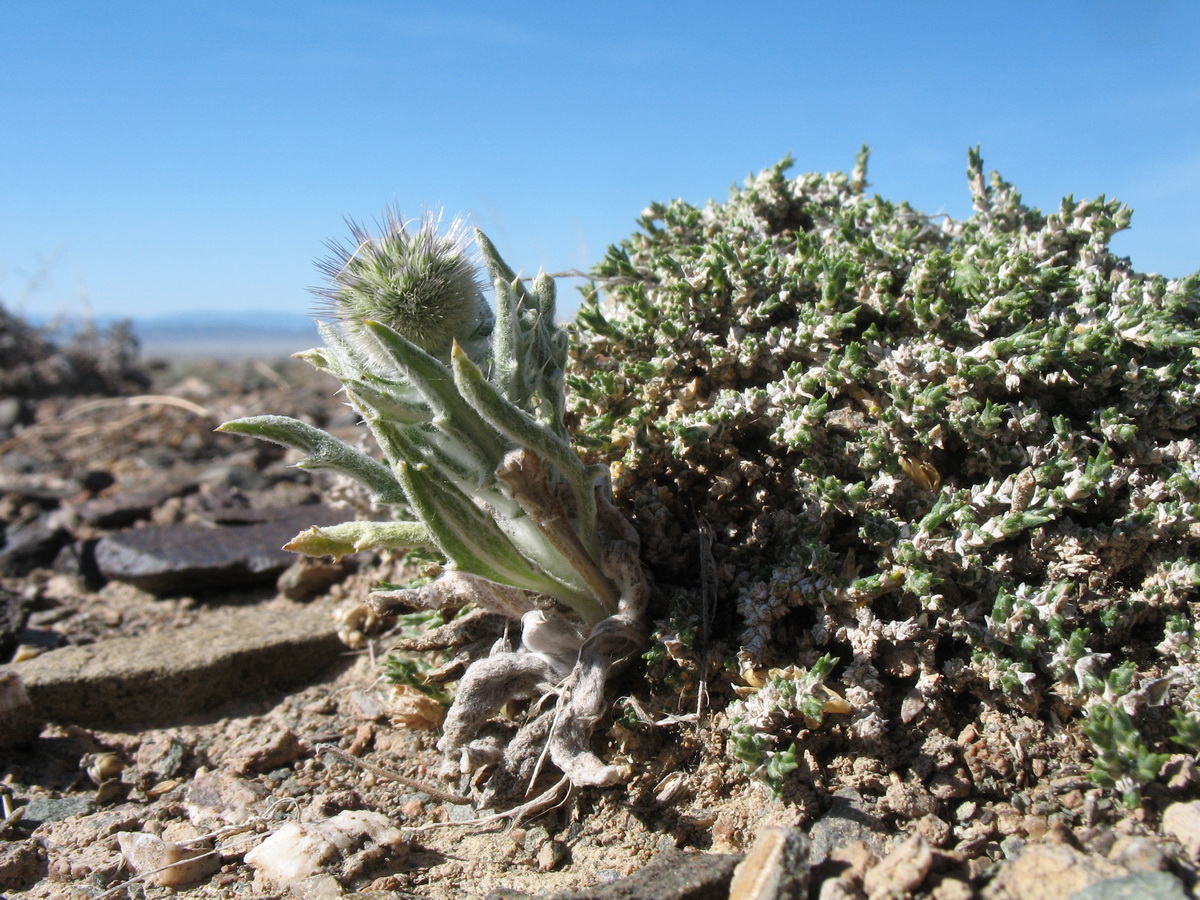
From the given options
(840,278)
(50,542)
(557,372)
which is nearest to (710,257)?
(840,278)

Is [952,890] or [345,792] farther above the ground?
[952,890]

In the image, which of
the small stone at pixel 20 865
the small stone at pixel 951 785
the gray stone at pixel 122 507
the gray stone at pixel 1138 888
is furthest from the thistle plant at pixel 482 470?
the gray stone at pixel 122 507

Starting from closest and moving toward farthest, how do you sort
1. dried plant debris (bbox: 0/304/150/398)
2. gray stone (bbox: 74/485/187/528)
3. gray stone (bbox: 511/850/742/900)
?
gray stone (bbox: 511/850/742/900)
gray stone (bbox: 74/485/187/528)
dried plant debris (bbox: 0/304/150/398)

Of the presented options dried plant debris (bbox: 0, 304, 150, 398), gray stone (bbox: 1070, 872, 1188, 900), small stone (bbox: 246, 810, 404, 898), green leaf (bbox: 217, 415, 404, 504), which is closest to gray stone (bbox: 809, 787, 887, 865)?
gray stone (bbox: 1070, 872, 1188, 900)

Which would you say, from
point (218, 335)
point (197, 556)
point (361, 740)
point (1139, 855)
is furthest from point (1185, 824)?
point (218, 335)

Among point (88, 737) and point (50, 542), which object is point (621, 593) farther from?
point (50, 542)

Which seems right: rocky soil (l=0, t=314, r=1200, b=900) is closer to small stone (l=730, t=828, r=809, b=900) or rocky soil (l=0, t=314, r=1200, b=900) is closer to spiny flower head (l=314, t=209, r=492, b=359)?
small stone (l=730, t=828, r=809, b=900)

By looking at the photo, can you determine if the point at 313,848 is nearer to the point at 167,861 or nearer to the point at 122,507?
the point at 167,861
